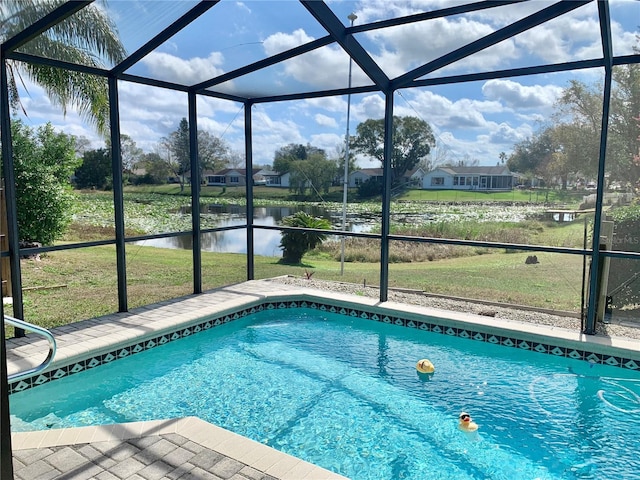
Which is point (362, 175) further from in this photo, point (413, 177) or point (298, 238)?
point (298, 238)

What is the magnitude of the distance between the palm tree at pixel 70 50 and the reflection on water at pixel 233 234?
2.87 metres

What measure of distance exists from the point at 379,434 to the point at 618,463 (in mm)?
1808

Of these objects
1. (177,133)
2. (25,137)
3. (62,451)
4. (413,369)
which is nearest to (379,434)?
(413,369)

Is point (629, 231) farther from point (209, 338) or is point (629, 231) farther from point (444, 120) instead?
point (444, 120)

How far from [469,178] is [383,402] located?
922 cm

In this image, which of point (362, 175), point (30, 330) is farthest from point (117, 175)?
point (362, 175)

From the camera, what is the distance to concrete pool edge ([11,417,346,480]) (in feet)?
9.00

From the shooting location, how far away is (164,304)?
6227 mm

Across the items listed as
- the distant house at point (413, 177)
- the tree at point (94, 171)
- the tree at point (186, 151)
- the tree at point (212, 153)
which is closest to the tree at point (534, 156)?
the distant house at point (413, 177)

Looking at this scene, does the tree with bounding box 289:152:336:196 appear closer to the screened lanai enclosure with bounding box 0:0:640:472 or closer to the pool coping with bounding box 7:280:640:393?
the screened lanai enclosure with bounding box 0:0:640:472

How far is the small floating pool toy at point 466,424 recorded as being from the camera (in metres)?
3.74

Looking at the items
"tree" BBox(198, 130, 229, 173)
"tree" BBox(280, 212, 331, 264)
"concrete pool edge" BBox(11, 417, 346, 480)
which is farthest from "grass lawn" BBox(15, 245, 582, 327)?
"concrete pool edge" BBox(11, 417, 346, 480)

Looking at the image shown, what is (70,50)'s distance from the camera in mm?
6332

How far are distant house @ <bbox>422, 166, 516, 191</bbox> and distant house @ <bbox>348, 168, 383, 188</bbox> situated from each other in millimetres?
1389
